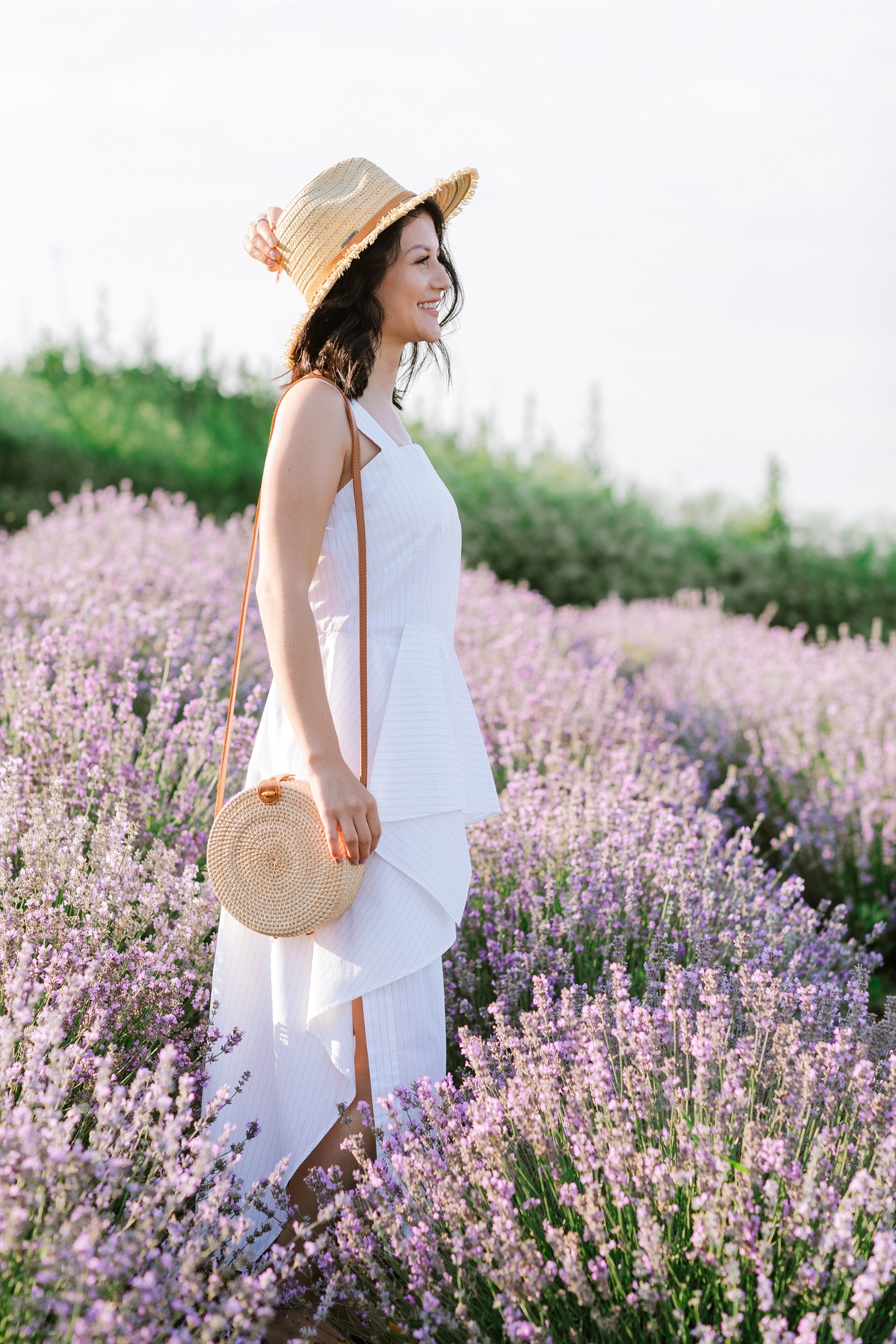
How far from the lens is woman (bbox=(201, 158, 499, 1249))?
1721 mm

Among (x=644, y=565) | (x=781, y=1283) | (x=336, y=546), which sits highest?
(x=336, y=546)

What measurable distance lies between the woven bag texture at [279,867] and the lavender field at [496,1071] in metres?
0.25

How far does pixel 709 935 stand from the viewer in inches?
98.7

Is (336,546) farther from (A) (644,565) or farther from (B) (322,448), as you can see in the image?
(A) (644,565)

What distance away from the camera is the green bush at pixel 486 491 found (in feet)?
27.0

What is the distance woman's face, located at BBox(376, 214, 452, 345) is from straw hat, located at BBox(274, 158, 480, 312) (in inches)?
2.0

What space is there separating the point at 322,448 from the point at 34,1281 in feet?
3.91

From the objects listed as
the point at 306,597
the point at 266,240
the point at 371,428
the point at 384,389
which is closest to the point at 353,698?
the point at 306,597

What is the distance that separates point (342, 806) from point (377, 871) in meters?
0.18

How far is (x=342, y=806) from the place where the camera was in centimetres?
168

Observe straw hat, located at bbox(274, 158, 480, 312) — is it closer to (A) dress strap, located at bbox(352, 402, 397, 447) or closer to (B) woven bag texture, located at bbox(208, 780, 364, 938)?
(A) dress strap, located at bbox(352, 402, 397, 447)

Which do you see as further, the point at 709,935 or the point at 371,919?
the point at 709,935

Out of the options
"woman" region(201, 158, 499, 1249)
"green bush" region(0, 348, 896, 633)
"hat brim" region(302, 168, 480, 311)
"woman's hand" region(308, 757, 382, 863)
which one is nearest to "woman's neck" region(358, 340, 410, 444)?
"woman" region(201, 158, 499, 1249)

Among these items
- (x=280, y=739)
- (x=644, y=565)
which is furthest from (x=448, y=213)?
(x=644, y=565)
